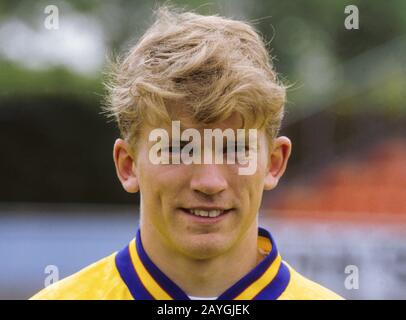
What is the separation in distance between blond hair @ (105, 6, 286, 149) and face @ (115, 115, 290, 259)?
0.03 metres

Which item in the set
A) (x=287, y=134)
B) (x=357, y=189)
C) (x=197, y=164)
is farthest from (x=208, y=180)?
(x=357, y=189)

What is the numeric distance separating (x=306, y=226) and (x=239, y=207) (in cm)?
459

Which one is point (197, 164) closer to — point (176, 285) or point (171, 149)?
point (171, 149)

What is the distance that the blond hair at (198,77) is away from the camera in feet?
4.50

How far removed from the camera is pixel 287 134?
6262 millimetres

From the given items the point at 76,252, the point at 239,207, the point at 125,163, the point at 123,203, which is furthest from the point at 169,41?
the point at 123,203

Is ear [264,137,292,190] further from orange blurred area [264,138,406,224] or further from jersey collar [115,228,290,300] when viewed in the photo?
orange blurred area [264,138,406,224]

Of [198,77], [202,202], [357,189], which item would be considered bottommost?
[357,189]

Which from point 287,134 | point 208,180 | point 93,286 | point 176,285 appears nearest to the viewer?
point 208,180

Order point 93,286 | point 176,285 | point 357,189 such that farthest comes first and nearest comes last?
point 357,189, point 93,286, point 176,285

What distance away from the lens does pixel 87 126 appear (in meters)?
6.47

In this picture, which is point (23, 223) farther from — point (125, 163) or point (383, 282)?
point (125, 163)

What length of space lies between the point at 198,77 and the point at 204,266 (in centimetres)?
33

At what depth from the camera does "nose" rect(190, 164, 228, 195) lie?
1.32m
